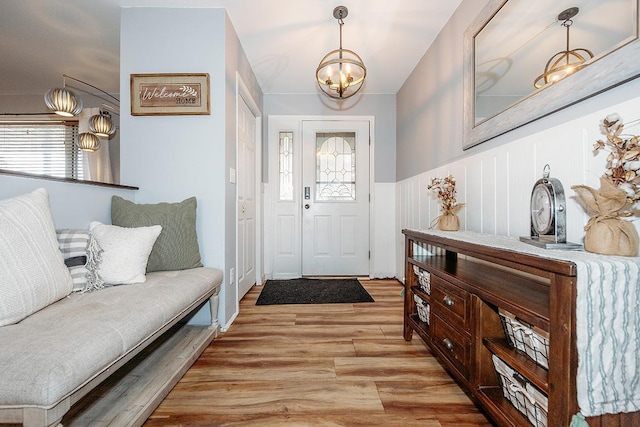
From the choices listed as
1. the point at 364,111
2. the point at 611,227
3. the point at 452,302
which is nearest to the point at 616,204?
the point at 611,227

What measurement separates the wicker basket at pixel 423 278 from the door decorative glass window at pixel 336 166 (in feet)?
6.86

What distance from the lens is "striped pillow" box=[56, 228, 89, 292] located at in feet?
4.68

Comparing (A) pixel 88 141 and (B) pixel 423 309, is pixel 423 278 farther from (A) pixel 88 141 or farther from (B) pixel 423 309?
(A) pixel 88 141

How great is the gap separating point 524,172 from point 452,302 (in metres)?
0.75

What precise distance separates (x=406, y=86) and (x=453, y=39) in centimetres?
119

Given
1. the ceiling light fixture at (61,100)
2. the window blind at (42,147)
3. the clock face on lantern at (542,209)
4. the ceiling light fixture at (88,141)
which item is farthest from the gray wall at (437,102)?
the window blind at (42,147)

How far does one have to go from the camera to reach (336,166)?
Answer: 394 cm

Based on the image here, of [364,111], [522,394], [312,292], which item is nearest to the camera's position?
[522,394]

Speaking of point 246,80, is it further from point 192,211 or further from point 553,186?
point 553,186

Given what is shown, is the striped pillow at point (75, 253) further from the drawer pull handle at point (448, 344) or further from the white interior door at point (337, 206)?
the white interior door at point (337, 206)

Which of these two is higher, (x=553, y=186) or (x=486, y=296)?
(x=553, y=186)

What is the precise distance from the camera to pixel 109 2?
2.22 meters

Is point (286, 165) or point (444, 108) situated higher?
point (444, 108)

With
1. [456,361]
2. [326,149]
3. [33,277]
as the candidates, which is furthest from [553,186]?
[326,149]
